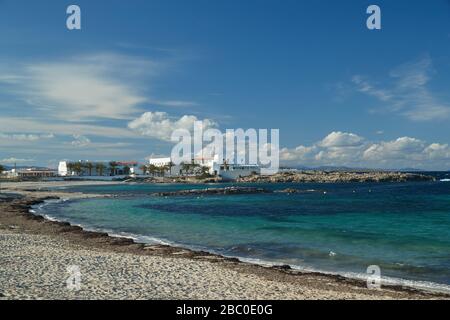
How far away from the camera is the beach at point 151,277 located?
1123cm

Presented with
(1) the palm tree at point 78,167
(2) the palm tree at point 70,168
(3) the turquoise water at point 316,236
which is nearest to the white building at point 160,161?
(1) the palm tree at point 78,167

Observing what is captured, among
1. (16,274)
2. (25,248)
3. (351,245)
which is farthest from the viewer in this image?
(351,245)

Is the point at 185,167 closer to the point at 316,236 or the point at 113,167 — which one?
the point at 113,167

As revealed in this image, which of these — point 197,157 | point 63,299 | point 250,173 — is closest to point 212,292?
point 63,299

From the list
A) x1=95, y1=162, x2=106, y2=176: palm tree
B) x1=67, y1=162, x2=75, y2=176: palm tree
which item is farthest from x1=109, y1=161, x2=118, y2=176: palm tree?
x1=67, y1=162, x2=75, y2=176: palm tree

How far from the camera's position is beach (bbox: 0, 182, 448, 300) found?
1123cm

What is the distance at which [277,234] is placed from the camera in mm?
26141

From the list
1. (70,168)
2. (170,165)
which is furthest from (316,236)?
(70,168)

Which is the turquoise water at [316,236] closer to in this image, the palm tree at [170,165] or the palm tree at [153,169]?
the palm tree at [153,169]

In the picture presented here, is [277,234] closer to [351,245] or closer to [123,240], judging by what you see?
[351,245]

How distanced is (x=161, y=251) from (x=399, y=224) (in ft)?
65.5

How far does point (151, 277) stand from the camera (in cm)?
1347
